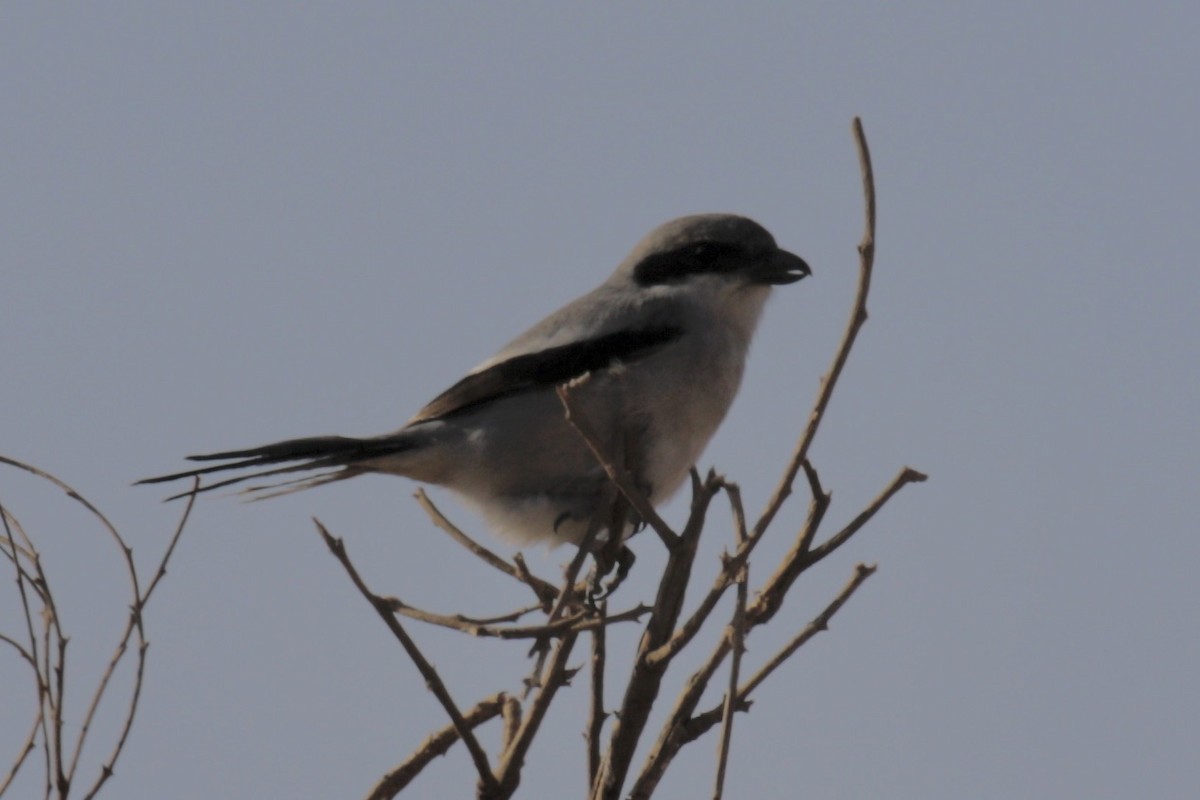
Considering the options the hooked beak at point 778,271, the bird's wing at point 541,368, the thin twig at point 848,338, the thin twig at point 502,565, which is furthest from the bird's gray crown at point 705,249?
the thin twig at point 848,338

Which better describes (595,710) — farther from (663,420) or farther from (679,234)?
(679,234)

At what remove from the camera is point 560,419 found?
11.3ft

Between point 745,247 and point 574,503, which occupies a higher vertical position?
point 745,247

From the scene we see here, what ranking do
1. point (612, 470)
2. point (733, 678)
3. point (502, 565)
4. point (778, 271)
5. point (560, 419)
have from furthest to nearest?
point (778, 271), point (560, 419), point (502, 565), point (612, 470), point (733, 678)

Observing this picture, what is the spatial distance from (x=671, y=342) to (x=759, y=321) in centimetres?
49

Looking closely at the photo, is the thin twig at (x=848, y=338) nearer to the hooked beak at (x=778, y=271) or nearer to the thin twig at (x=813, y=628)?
the thin twig at (x=813, y=628)

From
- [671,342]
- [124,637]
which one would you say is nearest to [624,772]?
[124,637]

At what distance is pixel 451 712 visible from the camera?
4.95ft

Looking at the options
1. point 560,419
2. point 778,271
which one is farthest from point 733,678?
point 778,271

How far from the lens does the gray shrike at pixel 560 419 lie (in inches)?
135

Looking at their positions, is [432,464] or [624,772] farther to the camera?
[432,464]

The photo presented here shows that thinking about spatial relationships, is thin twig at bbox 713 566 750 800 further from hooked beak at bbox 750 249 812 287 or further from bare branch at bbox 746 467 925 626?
hooked beak at bbox 750 249 812 287

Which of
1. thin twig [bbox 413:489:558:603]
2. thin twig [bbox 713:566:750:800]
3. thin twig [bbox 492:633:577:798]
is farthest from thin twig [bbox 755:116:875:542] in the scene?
thin twig [bbox 413:489:558:603]

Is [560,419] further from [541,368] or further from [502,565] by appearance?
[502,565]
